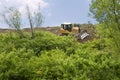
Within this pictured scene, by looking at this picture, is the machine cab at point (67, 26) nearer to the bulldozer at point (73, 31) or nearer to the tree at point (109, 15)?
the bulldozer at point (73, 31)

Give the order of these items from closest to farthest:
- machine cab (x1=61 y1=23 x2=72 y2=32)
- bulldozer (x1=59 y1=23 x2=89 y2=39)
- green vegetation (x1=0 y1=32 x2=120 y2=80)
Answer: green vegetation (x1=0 y1=32 x2=120 y2=80) → bulldozer (x1=59 y1=23 x2=89 y2=39) → machine cab (x1=61 y1=23 x2=72 y2=32)

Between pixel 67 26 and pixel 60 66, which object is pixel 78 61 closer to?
pixel 60 66

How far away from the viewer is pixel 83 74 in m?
18.6

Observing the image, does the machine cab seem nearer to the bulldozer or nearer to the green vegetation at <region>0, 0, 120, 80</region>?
the bulldozer

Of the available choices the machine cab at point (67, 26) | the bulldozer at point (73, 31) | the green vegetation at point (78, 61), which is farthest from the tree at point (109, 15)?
the machine cab at point (67, 26)

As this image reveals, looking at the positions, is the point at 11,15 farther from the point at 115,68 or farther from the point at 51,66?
the point at 115,68

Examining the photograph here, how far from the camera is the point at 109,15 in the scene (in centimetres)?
2369

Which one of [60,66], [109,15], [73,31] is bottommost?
[73,31]

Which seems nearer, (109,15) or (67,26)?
(109,15)

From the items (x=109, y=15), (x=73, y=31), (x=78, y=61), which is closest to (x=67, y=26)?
(x=73, y=31)

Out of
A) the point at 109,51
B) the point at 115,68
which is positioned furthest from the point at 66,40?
the point at 115,68

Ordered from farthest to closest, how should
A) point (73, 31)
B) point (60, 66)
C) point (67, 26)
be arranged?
point (67, 26) < point (73, 31) < point (60, 66)

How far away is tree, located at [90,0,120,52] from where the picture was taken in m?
23.5

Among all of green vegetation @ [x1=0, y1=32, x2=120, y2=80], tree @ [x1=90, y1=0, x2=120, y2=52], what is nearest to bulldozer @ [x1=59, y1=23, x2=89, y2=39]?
green vegetation @ [x1=0, y1=32, x2=120, y2=80]
